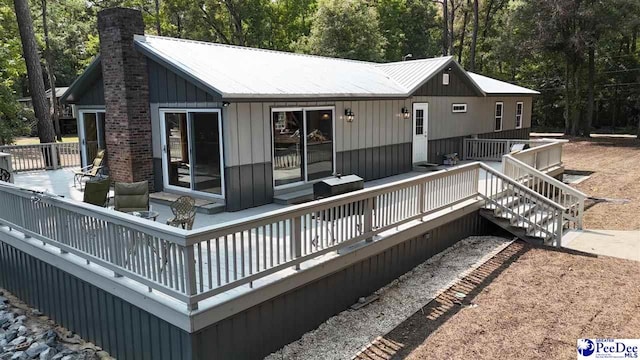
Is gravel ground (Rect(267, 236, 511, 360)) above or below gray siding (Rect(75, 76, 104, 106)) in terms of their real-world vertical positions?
below

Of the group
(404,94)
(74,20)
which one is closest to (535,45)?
(404,94)

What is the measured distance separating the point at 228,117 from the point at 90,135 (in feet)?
16.1

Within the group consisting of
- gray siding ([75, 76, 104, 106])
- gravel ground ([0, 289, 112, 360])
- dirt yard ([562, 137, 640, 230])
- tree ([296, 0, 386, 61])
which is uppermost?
Answer: tree ([296, 0, 386, 61])

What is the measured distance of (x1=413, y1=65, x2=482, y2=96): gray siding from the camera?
42.1 feet

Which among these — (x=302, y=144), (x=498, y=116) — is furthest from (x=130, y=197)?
(x=498, y=116)

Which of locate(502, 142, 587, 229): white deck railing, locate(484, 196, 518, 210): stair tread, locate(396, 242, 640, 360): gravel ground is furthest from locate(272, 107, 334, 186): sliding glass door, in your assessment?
locate(396, 242, 640, 360): gravel ground

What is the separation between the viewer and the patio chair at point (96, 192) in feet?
23.2

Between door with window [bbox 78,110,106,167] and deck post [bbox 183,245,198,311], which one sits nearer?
deck post [bbox 183,245,198,311]

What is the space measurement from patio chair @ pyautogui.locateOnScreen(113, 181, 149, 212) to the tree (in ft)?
72.0

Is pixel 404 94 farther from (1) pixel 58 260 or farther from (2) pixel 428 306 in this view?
(1) pixel 58 260

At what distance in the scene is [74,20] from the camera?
3409 centimetres

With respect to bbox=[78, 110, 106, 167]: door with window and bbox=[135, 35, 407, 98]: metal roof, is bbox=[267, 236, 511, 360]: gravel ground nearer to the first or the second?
bbox=[135, 35, 407, 98]: metal roof

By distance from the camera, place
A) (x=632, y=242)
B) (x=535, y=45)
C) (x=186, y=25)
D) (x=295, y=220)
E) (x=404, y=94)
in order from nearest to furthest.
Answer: (x=295, y=220), (x=632, y=242), (x=404, y=94), (x=535, y=45), (x=186, y=25)

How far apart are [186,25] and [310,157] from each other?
2416 centimetres
